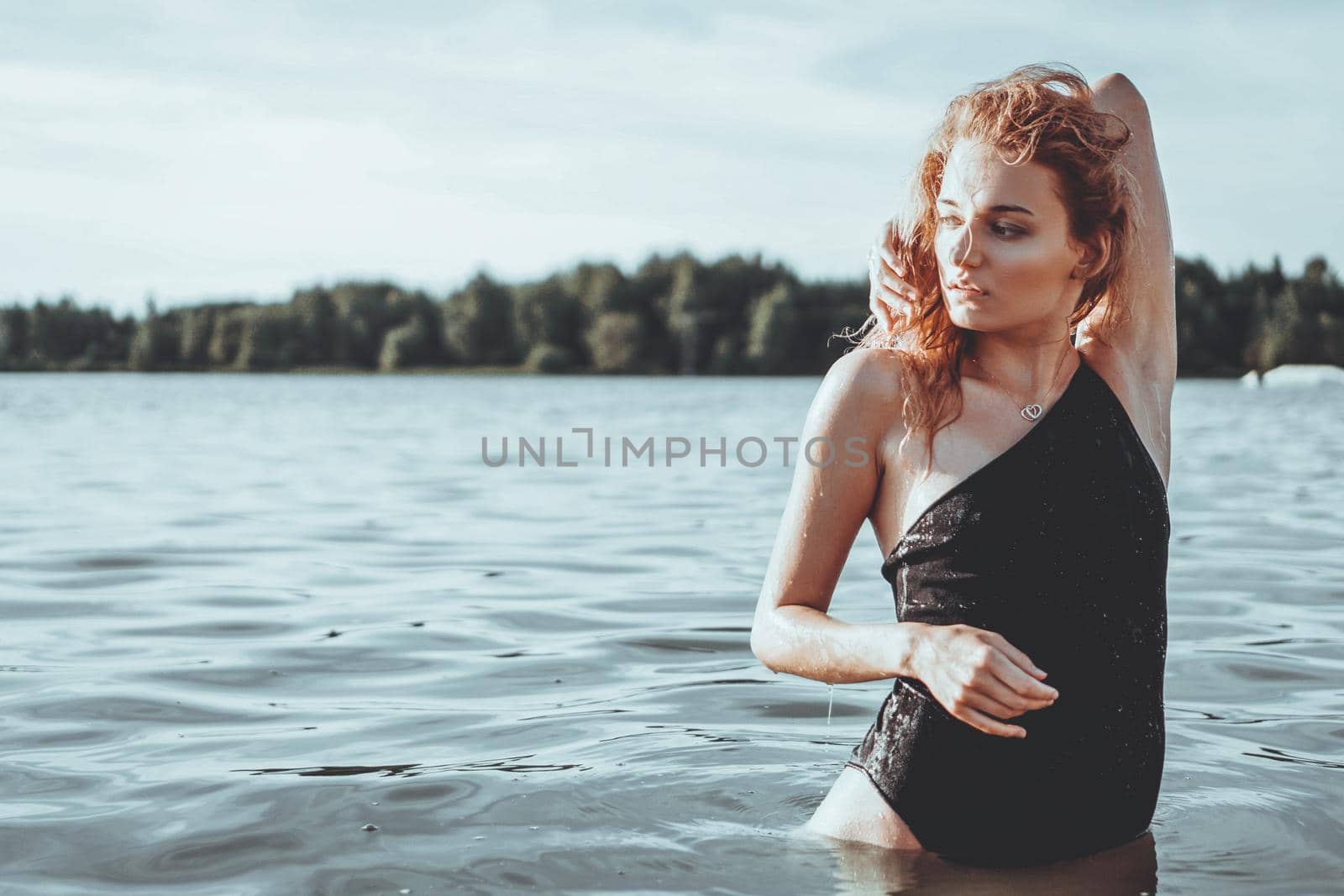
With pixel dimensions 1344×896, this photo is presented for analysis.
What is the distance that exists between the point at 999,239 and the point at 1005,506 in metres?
0.56

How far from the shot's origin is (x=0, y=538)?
32.4 feet

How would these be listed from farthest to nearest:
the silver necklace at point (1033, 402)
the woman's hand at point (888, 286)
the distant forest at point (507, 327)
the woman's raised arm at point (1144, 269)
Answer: the distant forest at point (507, 327) < the woman's raised arm at point (1144, 269) < the woman's hand at point (888, 286) < the silver necklace at point (1033, 402)

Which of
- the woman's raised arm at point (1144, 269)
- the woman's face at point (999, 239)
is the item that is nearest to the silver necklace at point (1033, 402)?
the woman's face at point (999, 239)

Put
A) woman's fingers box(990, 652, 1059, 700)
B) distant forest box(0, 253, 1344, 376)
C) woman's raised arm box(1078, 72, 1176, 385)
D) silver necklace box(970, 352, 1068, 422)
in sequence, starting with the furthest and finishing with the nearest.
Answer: distant forest box(0, 253, 1344, 376) → woman's raised arm box(1078, 72, 1176, 385) → silver necklace box(970, 352, 1068, 422) → woman's fingers box(990, 652, 1059, 700)

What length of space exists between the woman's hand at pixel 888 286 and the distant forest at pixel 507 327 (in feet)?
257

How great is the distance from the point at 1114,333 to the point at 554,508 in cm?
903

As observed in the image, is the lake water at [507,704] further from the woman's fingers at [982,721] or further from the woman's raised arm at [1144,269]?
the woman's raised arm at [1144,269]

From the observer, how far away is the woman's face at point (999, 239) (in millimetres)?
2971

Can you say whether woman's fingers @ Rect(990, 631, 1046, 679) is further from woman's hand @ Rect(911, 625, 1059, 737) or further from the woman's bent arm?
the woman's bent arm

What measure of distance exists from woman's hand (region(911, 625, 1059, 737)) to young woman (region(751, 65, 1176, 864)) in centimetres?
23

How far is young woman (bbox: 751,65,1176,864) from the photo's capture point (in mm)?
2961

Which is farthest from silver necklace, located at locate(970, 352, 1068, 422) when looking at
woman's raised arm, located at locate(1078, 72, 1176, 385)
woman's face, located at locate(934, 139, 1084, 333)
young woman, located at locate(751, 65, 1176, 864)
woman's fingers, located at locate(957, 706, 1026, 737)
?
woman's fingers, located at locate(957, 706, 1026, 737)

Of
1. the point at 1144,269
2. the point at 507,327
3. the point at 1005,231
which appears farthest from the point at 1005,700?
the point at 507,327

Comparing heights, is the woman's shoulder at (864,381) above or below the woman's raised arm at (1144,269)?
below
